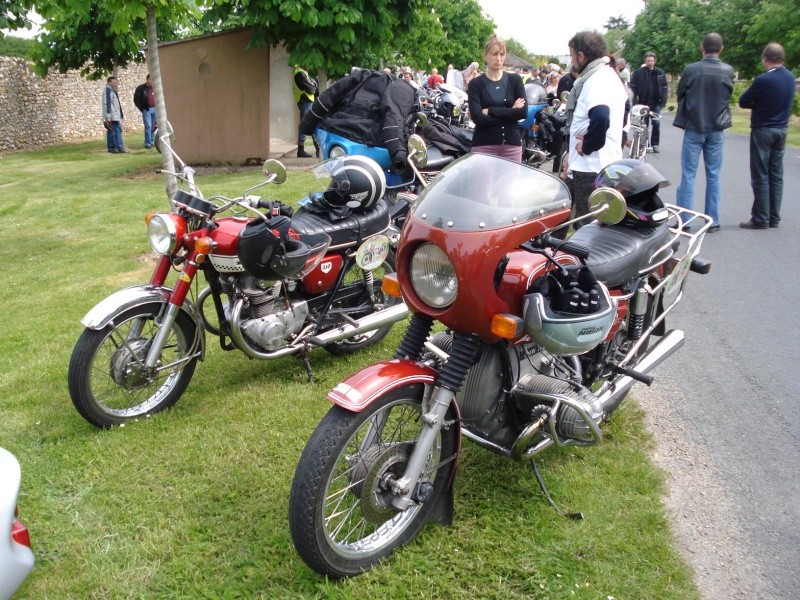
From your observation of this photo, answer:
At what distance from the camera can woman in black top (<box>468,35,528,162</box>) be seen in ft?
24.4

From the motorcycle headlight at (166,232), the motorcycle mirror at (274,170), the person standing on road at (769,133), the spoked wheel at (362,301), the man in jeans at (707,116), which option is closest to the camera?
the motorcycle headlight at (166,232)

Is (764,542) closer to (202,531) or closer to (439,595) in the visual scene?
(439,595)

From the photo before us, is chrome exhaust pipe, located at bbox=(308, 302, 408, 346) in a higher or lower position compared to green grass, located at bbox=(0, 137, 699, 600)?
higher

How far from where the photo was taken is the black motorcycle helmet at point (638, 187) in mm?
3600

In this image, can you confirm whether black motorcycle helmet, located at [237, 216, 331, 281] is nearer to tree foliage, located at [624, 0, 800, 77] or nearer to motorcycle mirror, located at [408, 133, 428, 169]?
motorcycle mirror, located at [408, 133, 428, 169]

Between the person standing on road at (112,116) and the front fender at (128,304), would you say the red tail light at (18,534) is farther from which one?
the person standing on road at (112,116)

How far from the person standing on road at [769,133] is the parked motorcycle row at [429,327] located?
4565 millimetres

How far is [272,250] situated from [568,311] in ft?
5.66

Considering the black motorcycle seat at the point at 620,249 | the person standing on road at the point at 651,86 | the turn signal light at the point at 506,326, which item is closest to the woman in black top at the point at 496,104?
the black motorcycle seat at the point at 620,249

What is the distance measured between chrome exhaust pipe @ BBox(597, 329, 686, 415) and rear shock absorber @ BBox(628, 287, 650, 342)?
13cm

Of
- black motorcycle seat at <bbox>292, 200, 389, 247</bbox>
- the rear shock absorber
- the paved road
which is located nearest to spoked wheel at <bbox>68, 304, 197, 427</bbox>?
black motorcycle seat at <bbox>292, 200, 389, 247</bbox>

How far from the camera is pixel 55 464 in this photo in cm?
369

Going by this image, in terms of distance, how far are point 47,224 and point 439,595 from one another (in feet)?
30.9

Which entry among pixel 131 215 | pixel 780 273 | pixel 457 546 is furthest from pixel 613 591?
pixel 131 215
